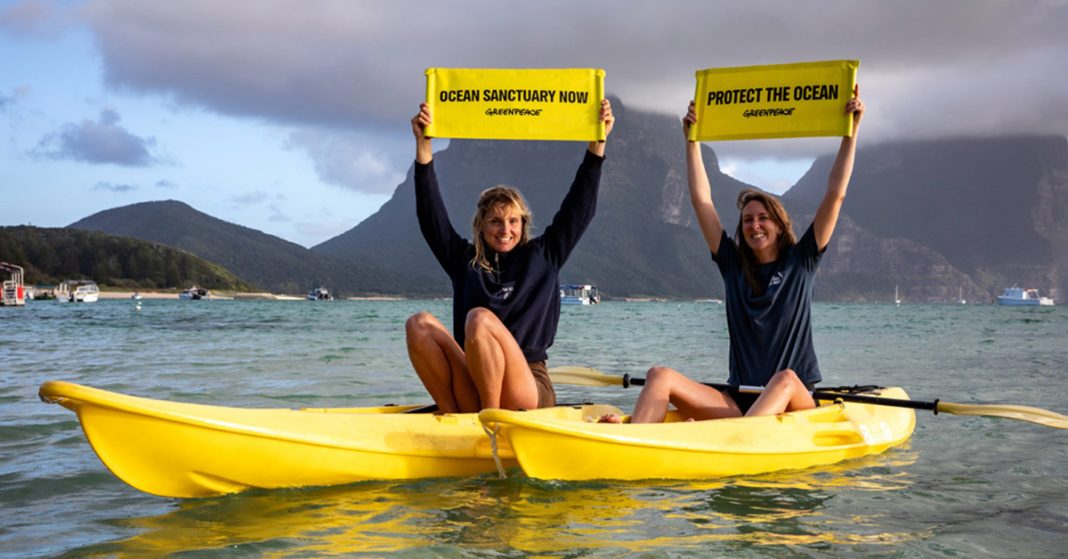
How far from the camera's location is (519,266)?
19.1 feet

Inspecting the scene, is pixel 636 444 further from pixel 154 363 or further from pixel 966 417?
pixel 154 363

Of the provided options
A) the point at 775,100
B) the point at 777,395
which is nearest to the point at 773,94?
the point at 775,100

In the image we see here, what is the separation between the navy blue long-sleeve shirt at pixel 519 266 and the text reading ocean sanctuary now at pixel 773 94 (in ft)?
3.45

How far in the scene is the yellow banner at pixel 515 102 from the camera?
6.36 m

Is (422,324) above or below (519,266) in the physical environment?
below

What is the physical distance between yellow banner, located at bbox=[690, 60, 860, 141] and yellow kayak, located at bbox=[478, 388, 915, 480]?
6.36 ft

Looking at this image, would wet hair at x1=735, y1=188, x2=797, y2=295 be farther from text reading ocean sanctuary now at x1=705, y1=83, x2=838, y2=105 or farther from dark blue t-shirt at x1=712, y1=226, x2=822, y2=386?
text reading ocean sanctuary now at x1=705, y1=83, x2=838, y2=105

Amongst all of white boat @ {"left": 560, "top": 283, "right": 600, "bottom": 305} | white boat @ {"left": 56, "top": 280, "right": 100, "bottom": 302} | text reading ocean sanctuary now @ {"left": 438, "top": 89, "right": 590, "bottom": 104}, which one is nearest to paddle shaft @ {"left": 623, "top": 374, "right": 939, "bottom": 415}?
text reading ocean sanctuary now @ {"left": 438, "top": 89, "right": 590, "bottom": 104}

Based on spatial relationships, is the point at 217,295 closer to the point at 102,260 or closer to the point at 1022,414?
the point at 102,260

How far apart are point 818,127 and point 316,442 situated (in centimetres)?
378

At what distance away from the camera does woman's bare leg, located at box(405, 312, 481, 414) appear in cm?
573

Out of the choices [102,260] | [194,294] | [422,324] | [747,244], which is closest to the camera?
[422,324]

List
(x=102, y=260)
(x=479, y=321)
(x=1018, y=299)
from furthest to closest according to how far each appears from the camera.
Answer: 1. (x=1018, y=299)
2. (x=102, y=260)
3. (x=479, y=321)

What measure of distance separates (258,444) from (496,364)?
1.43m
